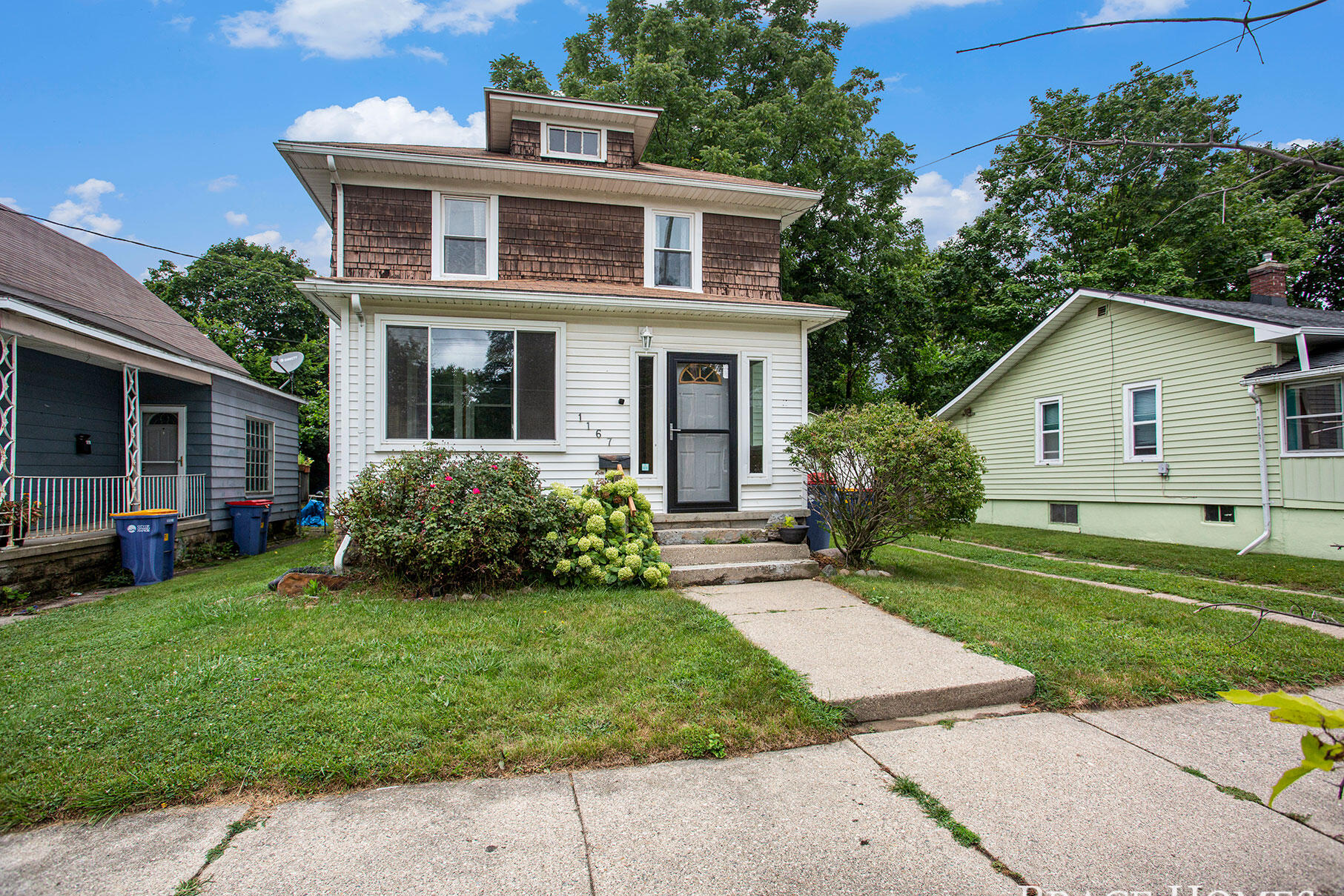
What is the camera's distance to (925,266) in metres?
22.5

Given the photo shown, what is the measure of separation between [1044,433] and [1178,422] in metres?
2.95

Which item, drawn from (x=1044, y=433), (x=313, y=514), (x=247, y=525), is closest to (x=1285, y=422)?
(x=1044, y=433)

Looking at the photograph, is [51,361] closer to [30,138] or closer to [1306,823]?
[30,138]

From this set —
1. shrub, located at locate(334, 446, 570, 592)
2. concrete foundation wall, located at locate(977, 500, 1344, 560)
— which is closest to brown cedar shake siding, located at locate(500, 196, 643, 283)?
shrub, located at locate(334, 446, 570, 592)

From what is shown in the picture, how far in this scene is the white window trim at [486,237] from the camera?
8.17 metres

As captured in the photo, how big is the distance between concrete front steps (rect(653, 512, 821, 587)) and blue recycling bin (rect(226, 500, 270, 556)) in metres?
7.75

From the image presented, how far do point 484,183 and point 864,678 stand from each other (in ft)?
25.1

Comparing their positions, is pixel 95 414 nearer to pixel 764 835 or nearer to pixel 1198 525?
pixel 764 835

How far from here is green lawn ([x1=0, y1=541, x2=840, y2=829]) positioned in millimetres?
2654

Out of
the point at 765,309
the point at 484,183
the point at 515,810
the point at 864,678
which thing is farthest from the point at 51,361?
the point at 864,678

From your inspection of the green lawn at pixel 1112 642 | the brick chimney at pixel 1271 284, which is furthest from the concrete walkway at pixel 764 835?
the brick chimney at pixel 1271 284

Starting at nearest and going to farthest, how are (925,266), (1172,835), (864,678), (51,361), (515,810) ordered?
1. (1172,835)
2. (515,810)
3. (864,678)
4. (51,361)
5. (925,266)

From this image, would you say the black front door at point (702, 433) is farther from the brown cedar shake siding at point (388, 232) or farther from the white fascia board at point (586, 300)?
the brown cedar shake siding at point (388, 232)

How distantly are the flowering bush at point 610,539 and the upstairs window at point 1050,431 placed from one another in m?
10.7
